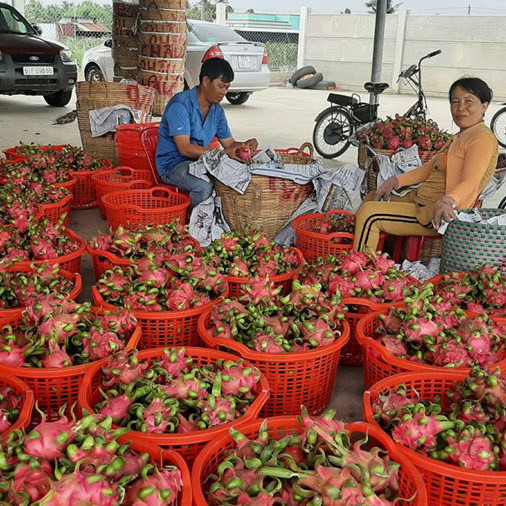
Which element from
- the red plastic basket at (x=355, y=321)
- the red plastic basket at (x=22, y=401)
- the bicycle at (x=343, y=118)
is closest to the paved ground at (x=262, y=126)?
the red plastic basket at (x=355, y=321)

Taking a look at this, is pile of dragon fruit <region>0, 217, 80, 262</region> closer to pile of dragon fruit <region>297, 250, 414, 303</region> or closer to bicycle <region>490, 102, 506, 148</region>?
pile of dragon fruit <region>297, 250, 414, 303</region>

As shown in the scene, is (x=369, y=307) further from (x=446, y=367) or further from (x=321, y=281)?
(x=446, y=367)

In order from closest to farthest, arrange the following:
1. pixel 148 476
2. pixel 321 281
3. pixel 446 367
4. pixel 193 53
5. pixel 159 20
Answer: pixel 148 476 → pixel 446 367 → pixel 321 281 → pixel 159 20 → pixel 193 53

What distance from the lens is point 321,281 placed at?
7.92 feet

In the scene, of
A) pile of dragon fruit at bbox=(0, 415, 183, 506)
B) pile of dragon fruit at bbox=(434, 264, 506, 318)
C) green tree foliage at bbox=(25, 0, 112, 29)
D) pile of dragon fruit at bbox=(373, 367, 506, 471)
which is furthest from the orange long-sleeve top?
green tree foliage at bbox=(25, 0, 112, 29)

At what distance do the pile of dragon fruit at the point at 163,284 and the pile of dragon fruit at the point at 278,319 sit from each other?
0.49ft

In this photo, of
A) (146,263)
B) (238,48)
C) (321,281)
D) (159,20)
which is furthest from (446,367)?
(238,48)

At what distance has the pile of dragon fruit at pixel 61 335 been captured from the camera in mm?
1720

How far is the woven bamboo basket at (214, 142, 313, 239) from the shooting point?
364cm

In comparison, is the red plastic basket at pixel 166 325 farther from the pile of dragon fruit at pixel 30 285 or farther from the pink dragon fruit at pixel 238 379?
the pink dragon fruit at pixel 238 379

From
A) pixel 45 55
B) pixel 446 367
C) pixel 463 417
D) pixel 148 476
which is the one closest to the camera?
pixel 148 476

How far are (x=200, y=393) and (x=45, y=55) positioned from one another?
32.7ft

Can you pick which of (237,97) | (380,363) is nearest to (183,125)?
(380,363)

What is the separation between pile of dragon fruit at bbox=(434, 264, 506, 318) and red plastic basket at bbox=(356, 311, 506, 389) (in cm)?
38
